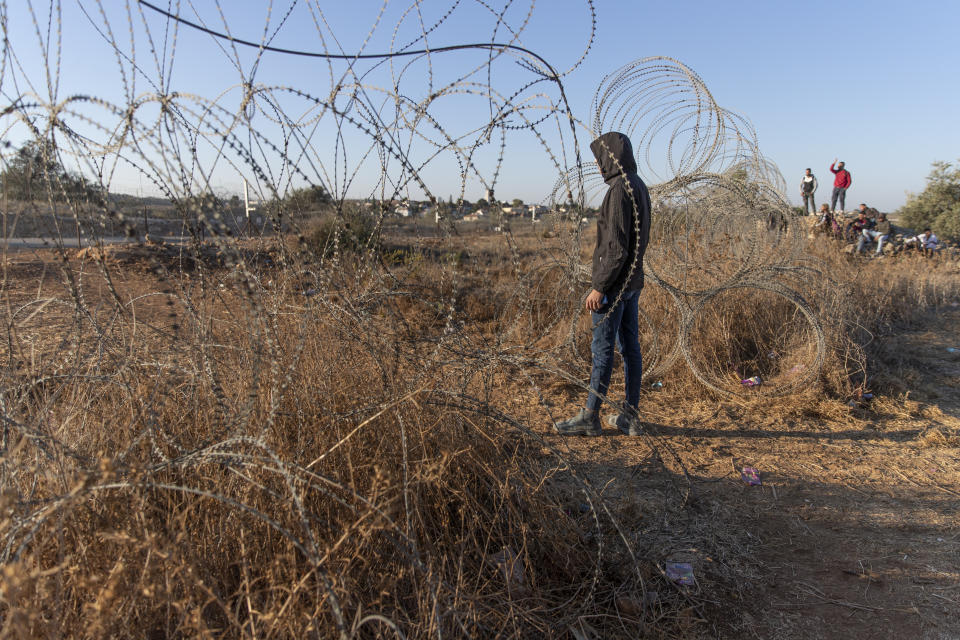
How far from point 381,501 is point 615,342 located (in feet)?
7.16

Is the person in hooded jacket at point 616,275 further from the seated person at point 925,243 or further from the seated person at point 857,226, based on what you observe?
the seated person at point 925,243

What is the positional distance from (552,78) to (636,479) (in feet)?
7.15

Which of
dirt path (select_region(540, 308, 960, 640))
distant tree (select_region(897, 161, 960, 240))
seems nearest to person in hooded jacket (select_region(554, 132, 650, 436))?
dirt path (select_region(540, 308, 960, 640))

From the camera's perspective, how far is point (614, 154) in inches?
132

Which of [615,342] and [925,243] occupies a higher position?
[925,243]

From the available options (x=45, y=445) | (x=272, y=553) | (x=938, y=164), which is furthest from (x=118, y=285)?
(x=938, y=164)

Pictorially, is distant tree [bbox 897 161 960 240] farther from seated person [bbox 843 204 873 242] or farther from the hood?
the hood

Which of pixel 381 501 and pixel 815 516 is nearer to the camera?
pixel 381 501

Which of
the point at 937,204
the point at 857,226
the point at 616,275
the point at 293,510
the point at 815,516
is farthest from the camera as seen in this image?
the point at 937,204

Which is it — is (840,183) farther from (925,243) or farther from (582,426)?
(582,426)

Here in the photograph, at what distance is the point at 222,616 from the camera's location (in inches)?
60.3

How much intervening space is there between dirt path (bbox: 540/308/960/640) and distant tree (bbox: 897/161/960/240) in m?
17.1

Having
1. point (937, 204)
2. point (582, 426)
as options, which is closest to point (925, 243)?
point (937, 204)

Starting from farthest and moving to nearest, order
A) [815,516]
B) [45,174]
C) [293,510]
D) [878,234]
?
[878,234], [815,516], [45,174], [293,510]
